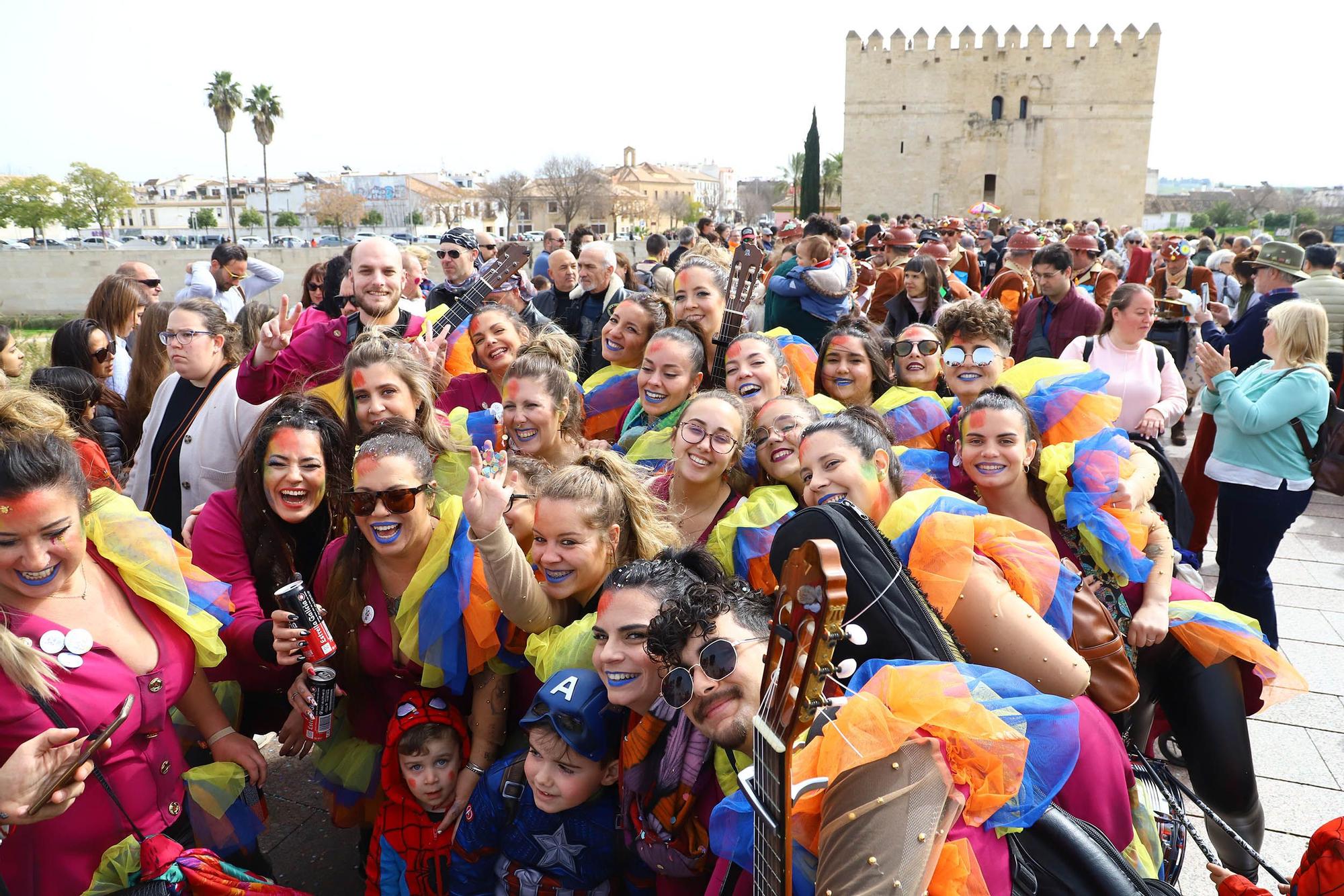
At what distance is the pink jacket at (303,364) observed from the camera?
411 centimetres

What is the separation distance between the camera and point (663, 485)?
3.52 m

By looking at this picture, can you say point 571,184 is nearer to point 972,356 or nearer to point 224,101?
point 224,101

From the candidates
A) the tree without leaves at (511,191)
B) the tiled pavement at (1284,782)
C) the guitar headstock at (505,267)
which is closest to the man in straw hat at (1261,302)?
the tiled pavement at (1284,782)

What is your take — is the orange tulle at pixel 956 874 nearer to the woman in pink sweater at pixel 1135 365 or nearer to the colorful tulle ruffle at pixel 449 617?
the colorful tulle ruffle at pixel 449 617

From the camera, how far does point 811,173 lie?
129ft

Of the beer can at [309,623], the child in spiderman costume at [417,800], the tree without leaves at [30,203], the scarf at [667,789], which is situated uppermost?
the tree without leaves at [30,203]

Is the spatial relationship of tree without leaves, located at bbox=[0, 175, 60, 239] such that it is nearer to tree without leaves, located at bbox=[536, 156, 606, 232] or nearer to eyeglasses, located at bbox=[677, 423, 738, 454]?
tree without leaves, located at bbox=[536, 156, 606, 232]

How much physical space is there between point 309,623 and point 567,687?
2.72 feet

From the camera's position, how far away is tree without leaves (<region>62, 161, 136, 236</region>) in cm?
5731

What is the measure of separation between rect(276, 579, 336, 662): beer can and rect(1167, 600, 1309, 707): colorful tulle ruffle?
2.65 metres

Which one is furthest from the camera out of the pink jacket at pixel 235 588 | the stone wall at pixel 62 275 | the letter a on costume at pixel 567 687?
the stone wall at pixel 62 275

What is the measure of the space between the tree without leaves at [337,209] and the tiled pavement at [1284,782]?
65.6m

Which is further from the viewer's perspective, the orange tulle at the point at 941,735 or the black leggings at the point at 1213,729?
the black leggings at the point at 1213,729

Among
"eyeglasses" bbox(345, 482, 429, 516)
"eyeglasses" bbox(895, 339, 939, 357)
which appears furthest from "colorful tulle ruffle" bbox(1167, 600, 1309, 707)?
"eyeglasses" bbox(345, 482, 429, 516)
